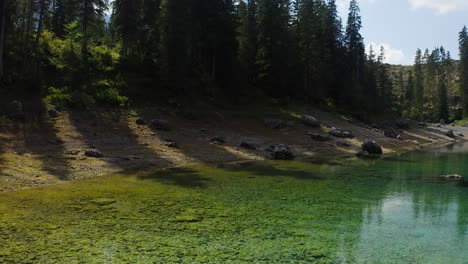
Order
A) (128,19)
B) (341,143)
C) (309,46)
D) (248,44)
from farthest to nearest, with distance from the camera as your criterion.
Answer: (309,46) → (248,44) → (128,19) → (341,143)

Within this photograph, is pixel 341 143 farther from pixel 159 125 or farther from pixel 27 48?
pixel 27 48

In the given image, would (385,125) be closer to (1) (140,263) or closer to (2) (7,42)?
(2) (7,42)

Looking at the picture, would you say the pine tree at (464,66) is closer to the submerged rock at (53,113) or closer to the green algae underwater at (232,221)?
the green algae underwater at (232,221)

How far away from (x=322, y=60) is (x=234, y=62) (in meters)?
21.5

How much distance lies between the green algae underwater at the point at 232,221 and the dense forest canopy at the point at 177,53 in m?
18.8

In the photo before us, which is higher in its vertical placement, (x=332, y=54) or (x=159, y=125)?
(x=332, y=54)

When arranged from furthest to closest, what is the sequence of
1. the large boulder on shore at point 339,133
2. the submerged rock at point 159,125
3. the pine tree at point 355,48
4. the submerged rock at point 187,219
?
Answer: the pine tree at point 355,48 → the large boulder on shore at point 339,133 → the submerged rock at point 159,125 → the submerged rock at point 187,219

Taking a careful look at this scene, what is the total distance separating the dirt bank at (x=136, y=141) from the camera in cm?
2158

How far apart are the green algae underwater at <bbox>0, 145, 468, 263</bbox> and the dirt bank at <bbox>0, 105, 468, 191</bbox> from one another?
2.44 metres

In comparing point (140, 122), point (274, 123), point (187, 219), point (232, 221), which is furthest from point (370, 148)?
point (187, 219)

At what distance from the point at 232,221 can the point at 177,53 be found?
100 feet

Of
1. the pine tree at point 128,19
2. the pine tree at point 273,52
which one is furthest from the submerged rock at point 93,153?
the pine tree at point 273,52

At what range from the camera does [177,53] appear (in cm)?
4225

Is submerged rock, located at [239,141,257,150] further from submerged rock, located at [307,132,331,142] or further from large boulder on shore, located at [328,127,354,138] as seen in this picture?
large boulder on shore, located at [328,127,354,138]
